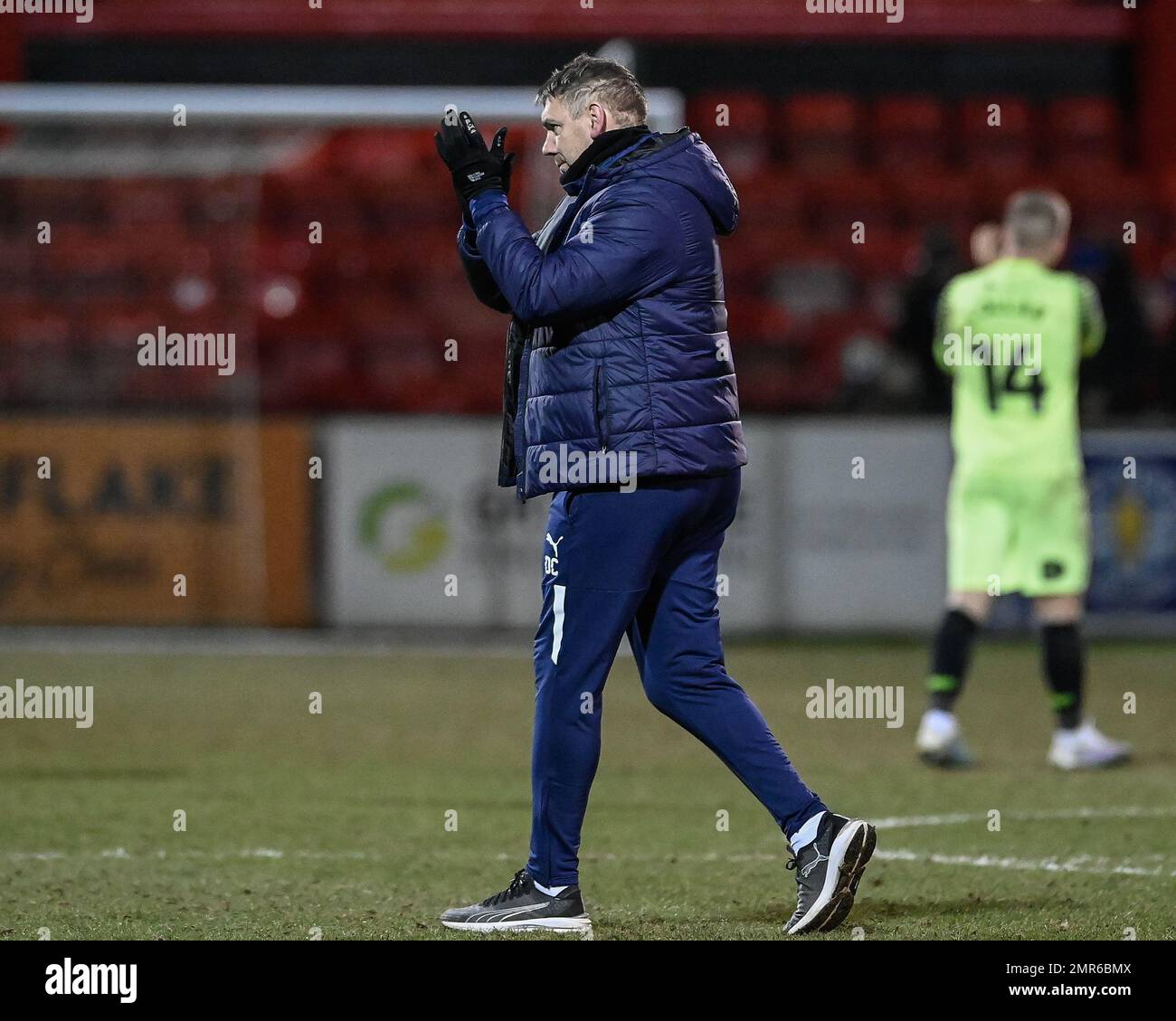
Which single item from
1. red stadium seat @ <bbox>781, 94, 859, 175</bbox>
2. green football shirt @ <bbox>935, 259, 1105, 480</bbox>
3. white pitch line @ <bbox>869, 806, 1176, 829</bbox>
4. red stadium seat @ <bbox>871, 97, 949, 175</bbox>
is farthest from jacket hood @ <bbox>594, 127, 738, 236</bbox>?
red stadium seat @ <bbox>871, 97, 949, 175</bbox>

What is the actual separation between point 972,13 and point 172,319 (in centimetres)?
Answer: 860

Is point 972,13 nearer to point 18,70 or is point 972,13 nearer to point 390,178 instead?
point 390,178

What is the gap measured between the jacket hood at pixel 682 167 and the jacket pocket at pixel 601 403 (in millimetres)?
466

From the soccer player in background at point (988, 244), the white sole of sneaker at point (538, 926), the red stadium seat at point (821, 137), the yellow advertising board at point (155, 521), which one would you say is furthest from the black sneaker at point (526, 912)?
the red stadium seat at point (821, 137)

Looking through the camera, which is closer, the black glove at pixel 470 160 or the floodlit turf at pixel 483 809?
the black glove at pixel 470 160

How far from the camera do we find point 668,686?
508 cm

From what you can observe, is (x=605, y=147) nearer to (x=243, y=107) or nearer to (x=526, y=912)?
(x=526, y=912)

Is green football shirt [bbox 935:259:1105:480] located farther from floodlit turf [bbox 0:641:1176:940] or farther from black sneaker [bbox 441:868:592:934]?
black sneaker [bbox 441:868:592:934]

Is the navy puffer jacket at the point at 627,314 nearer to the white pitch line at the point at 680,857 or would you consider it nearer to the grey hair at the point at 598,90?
the grey hair at the point at 598,90

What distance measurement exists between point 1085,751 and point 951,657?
64 cm

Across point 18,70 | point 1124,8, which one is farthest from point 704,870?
point 1124,8

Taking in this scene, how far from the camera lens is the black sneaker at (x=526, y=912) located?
16.2 feet

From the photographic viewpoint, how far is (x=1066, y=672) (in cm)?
836
